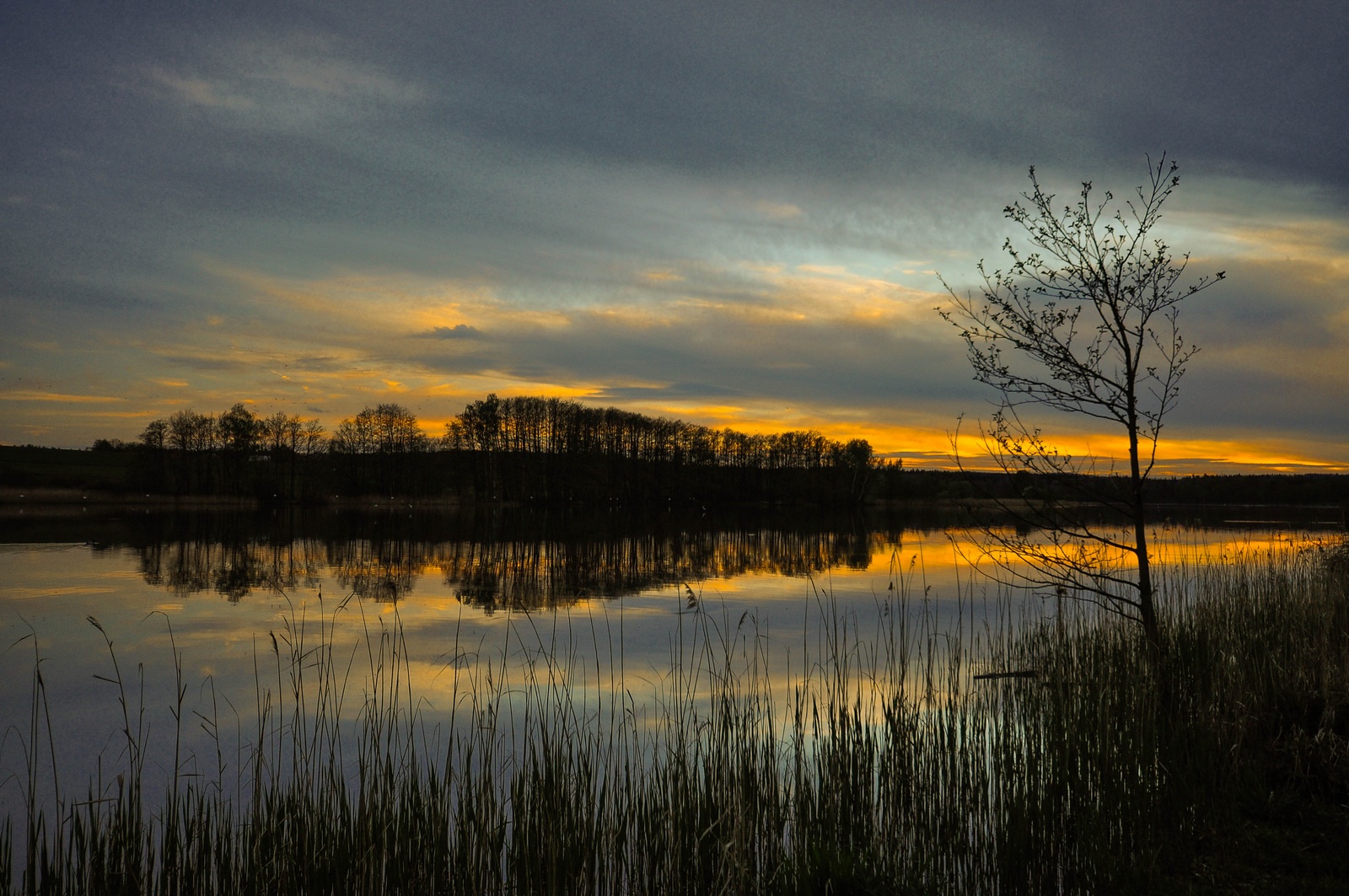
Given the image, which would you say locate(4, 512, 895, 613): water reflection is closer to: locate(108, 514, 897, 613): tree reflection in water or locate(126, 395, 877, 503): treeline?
locate(108, 514, 897, 613): tree reflection in water

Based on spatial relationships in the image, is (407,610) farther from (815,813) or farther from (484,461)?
(484,461)

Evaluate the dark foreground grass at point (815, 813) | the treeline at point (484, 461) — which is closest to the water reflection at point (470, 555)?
the dark foreground grass at point (815, 813)

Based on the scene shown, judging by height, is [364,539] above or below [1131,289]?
below

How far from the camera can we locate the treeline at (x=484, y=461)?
70.4 metres

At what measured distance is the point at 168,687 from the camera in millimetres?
8938

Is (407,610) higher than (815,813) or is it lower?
lower

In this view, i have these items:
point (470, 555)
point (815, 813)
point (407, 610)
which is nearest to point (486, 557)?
point (470, 555)

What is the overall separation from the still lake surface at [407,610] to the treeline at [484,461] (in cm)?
4069

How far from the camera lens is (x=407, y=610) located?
14.1 metres

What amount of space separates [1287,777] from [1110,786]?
1.13 metres

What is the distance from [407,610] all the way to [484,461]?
65.6 m

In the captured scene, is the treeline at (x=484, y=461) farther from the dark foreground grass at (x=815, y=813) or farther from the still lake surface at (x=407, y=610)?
the dark foreground grass at (x=815, y=813)

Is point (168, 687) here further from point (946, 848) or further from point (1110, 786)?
point (1110, 786)

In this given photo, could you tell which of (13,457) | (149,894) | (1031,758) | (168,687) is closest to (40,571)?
(168,687)
